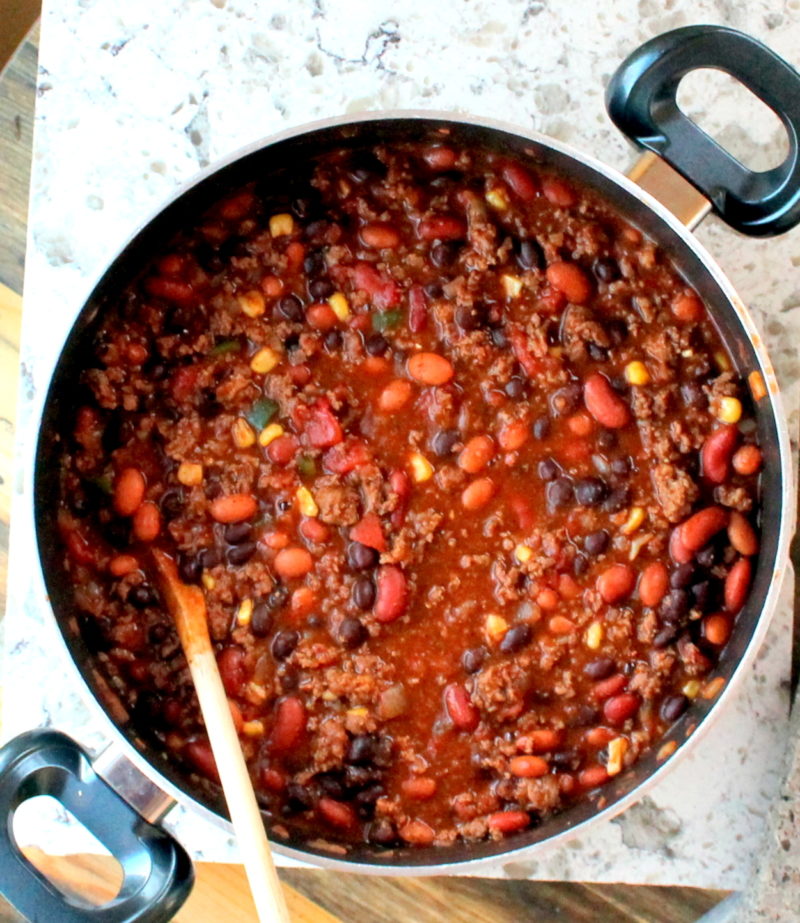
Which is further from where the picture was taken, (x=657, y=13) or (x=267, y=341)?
(x=657, y=13)

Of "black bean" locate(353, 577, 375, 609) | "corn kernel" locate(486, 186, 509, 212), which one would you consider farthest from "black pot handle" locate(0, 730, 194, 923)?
"corn kernel" locate(486, 186, 509, 212)

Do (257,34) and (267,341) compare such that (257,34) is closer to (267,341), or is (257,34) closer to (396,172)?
(396,172)

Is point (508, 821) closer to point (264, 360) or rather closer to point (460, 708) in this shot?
point (460, 708)

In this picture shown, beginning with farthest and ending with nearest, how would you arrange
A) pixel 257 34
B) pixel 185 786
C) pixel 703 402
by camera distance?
pixel 257 34 < pixel 703 402 < pixel 185 786

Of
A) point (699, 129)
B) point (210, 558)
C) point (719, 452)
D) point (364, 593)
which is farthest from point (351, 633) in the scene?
point (699, 129)

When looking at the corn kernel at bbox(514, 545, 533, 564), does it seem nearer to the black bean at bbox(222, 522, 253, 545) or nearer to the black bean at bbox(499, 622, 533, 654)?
the black bean at bbox(499, 622, 533, 654)

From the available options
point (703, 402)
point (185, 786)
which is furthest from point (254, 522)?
point (703, 402)
